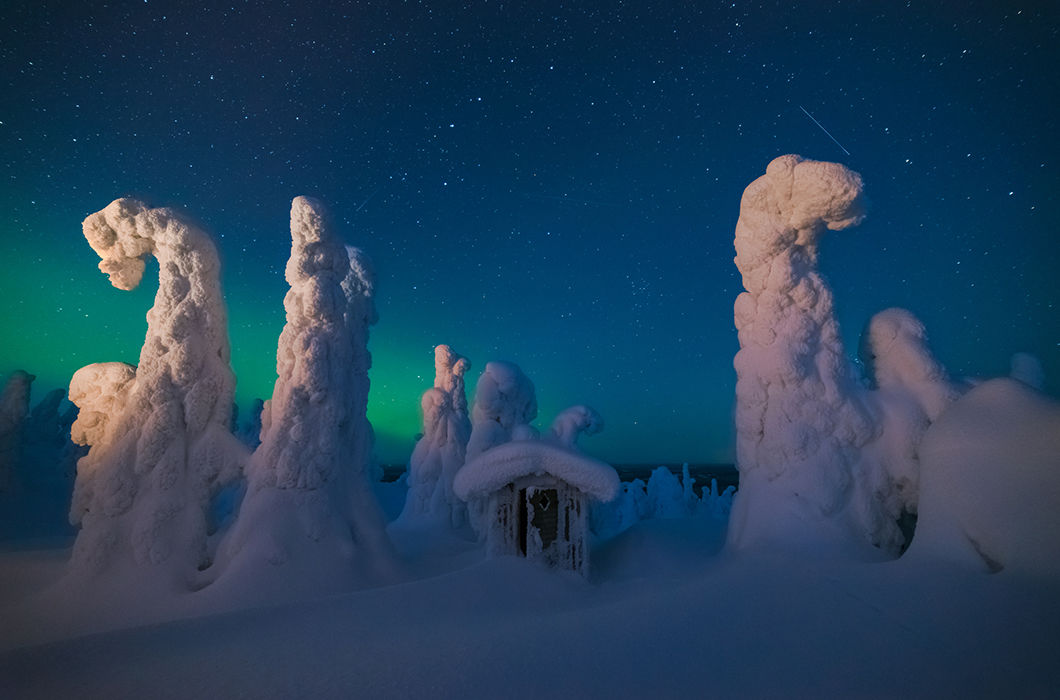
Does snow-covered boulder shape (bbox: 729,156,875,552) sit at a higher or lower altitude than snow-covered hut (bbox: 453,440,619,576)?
higher

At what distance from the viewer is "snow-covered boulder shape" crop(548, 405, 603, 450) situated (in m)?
15.3

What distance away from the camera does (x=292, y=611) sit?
6.96 metres

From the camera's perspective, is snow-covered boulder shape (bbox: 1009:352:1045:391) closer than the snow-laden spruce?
No

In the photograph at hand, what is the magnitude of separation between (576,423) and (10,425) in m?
20.1

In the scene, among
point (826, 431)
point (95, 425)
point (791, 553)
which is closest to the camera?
point (791, 553)

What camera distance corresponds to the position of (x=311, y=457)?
32.6 feet

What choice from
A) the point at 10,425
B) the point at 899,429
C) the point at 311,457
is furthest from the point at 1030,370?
the point at 10,425

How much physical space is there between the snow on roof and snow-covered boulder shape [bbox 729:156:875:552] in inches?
108

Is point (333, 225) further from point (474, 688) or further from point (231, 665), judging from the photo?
point (474, 688)

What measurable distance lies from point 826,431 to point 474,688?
7.98m

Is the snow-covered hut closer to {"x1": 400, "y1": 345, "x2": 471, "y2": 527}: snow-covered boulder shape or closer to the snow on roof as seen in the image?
the snow on roof

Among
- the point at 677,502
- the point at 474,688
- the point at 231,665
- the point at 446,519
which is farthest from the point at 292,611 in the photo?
the point at 677,502

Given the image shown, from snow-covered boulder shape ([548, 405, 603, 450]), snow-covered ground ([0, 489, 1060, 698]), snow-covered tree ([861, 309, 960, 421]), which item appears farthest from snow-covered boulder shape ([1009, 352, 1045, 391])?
snow-covered boulder shape ([548, 405, 603, 450])

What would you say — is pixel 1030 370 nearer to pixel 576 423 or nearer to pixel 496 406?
pixel 576 423
